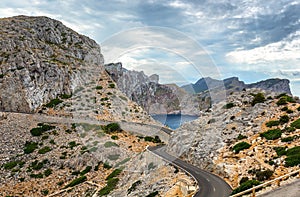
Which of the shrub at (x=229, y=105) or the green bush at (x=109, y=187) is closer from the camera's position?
the green bush at (x=109, y=187)

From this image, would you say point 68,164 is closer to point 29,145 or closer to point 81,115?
point 29,145

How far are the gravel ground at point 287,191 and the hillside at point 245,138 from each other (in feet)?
19.5

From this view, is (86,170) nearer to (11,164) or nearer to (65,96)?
(11,164)

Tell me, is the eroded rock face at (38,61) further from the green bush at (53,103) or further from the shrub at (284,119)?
the shrub at (284,119)

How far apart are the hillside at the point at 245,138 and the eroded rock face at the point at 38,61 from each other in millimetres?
51023

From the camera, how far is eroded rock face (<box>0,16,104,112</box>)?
77625 millimetres

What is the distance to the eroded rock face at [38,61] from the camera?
7762 centimetres

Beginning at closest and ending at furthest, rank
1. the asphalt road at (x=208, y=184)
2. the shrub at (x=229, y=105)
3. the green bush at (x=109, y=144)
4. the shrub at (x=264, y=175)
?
the shrub at (x=264, y=175) < the asphalt road at (x=208, y=184) < the shrub at (x=229, y=105) < the green bush at (x=109, y=144)

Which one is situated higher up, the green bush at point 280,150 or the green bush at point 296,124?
the green bush at point 296,124

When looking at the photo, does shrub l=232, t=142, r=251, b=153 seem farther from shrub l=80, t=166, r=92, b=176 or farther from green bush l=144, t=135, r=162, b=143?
green bush l=144, t=135, r=162, b=143

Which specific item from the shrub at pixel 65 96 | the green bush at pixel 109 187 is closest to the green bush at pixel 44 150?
the green bush at pixel 109 187

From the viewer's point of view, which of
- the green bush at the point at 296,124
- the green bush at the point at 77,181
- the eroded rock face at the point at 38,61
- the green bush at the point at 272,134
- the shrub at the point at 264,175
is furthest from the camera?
the eroded rock face at the point at 38,61

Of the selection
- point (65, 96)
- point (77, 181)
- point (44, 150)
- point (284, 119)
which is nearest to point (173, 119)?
point (65, 96)

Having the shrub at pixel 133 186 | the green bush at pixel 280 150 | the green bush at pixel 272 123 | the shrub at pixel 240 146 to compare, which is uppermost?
the green bush at pixel 272 123
